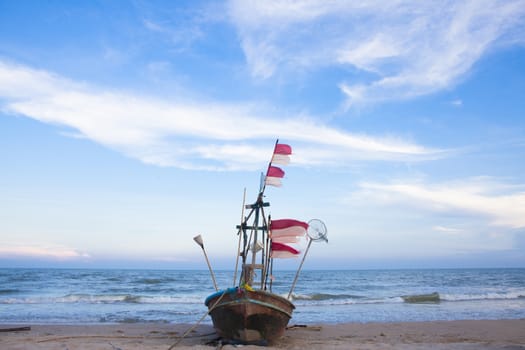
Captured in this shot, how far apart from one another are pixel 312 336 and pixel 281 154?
18.5 feet

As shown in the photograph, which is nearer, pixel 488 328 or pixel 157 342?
pixel 157 342

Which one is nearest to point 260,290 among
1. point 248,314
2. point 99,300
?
point 248,314

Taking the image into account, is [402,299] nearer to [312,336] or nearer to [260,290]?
[312,336]

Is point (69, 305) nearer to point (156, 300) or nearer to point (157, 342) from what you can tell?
point (156, 300)

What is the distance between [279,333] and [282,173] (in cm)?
426

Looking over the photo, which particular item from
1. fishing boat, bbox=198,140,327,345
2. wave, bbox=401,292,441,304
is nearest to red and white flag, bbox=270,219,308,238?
fishing boat, bbox=198,140,327,345

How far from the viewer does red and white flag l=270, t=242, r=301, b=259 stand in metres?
12.1

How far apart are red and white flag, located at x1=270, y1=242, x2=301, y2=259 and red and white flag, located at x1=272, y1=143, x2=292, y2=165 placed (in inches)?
90.7

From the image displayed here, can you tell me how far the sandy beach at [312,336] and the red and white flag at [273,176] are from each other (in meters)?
4.18

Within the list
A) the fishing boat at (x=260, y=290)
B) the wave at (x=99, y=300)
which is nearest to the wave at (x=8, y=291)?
the wave at (x=99, y=300)

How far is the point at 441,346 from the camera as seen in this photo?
433 inches

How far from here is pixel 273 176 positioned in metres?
12.3

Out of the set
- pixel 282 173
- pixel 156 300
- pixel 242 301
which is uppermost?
pixel 282 173

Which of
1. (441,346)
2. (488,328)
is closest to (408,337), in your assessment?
(441,346)
